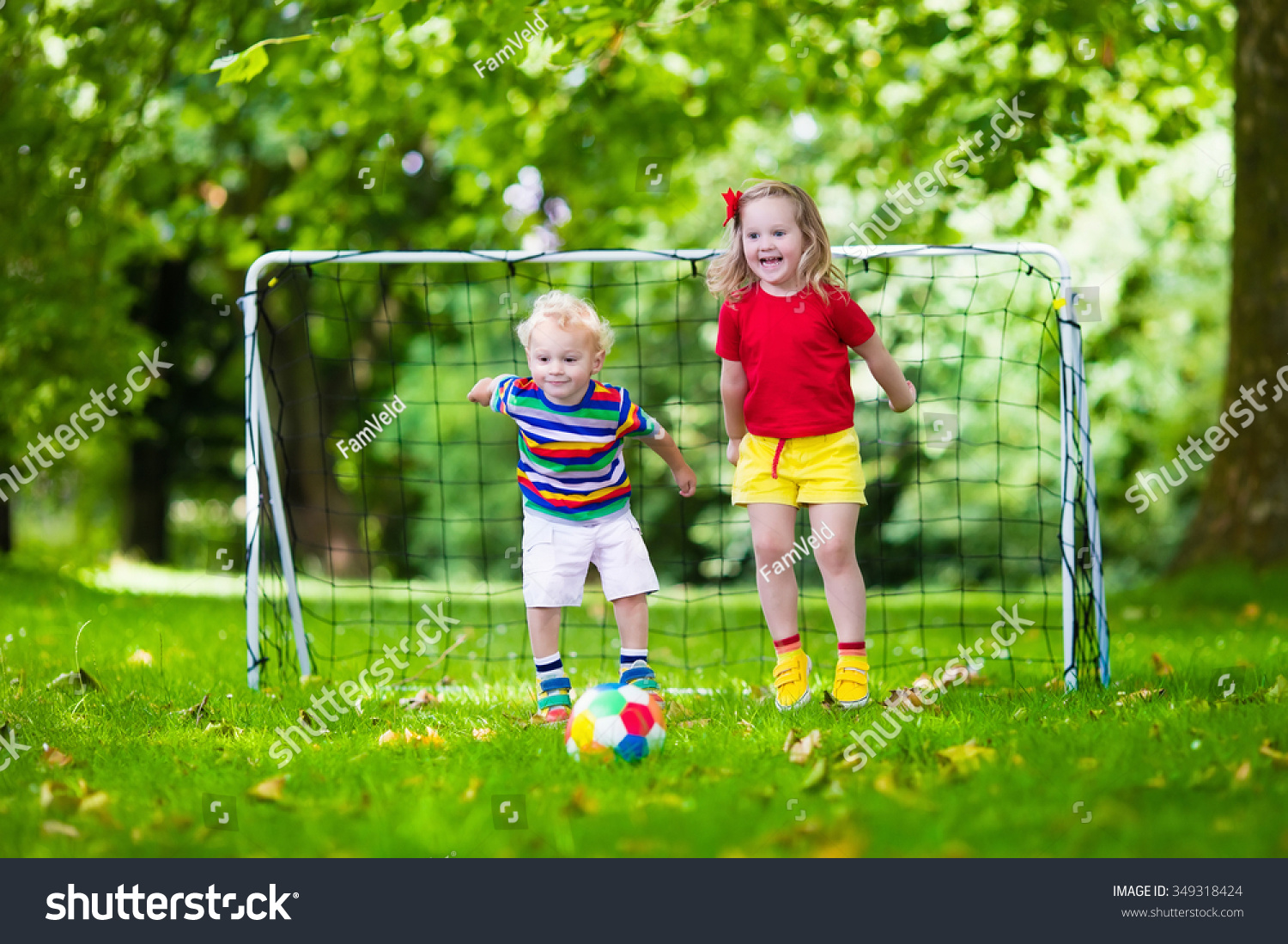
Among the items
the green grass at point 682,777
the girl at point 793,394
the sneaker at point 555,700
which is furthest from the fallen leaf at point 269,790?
the girl at point 793,394

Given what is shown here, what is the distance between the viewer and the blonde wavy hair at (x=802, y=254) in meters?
3.67

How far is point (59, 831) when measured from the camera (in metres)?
2.44

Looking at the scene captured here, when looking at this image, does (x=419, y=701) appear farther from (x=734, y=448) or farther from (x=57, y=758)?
(x=734, y=448)

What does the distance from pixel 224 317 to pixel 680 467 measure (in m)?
13.2

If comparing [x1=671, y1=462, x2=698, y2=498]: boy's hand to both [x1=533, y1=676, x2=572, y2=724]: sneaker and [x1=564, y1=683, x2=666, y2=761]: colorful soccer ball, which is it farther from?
[x1=564, y1=683, x2=666, y2=761]: colorful soccer ball

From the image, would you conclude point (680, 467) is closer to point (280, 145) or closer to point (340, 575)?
point (280, 145)

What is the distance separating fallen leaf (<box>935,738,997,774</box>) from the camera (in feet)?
9.07

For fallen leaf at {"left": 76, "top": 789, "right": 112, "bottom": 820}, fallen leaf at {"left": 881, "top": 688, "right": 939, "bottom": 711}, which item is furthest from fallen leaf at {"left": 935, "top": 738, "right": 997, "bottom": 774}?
fallen leaf at {"left": 76, "top": 789, "right": 112, "bottom": 820}

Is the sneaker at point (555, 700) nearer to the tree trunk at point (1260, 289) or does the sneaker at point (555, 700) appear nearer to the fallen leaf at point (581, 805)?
the fallen leaf at point (581, 805)

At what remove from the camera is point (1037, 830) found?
2355mm

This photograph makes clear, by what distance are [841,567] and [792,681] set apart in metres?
0.44

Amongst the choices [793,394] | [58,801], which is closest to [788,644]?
[793,394]
